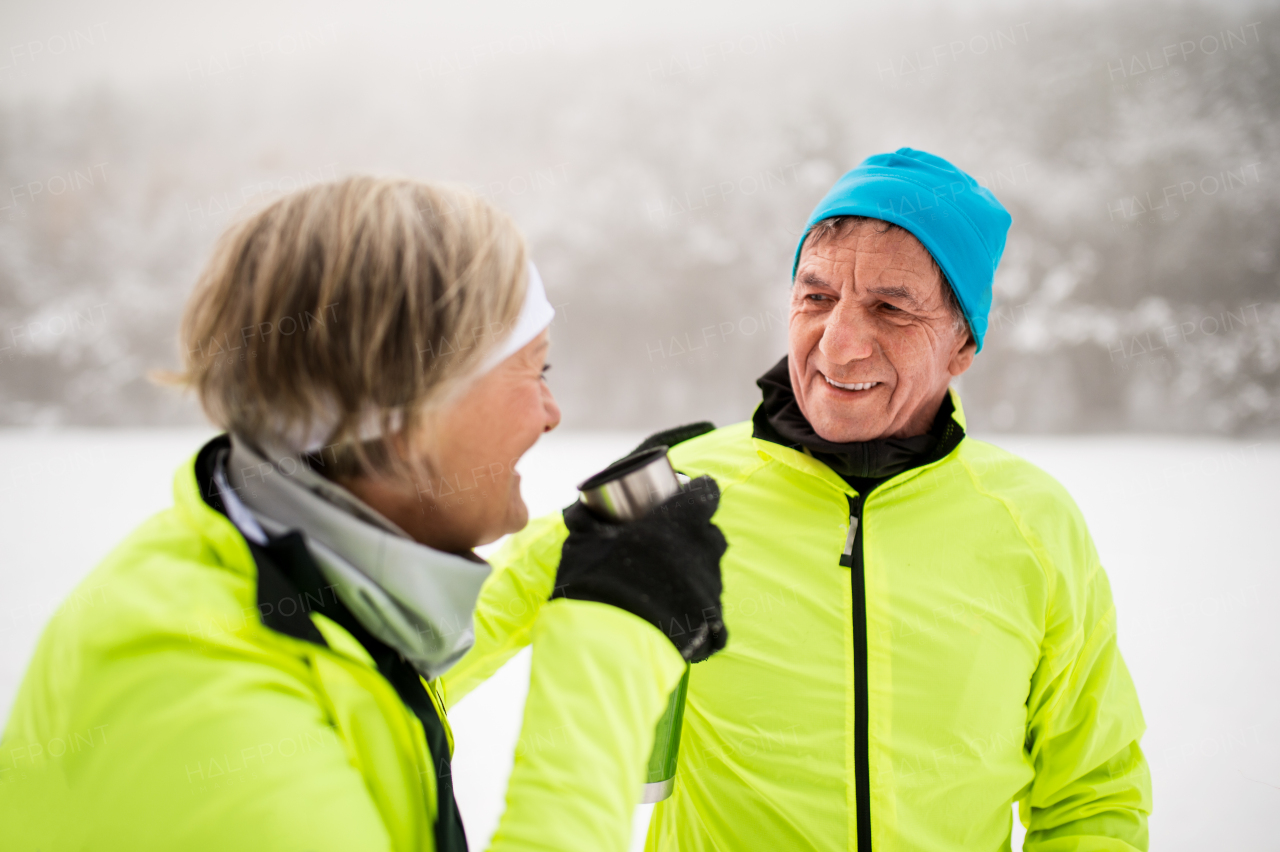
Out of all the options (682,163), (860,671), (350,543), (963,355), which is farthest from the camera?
(682,163)

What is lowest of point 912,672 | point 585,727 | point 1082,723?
point 1082,723

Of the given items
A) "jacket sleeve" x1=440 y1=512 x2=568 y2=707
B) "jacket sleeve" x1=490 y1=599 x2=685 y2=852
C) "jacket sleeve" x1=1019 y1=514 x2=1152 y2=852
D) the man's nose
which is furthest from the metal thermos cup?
"jacket sleeve" x1=1019 y1=514 x2=1152 y2=852

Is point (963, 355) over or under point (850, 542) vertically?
over

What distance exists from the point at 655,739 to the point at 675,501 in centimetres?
37

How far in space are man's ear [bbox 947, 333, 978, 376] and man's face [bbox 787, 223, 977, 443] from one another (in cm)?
5

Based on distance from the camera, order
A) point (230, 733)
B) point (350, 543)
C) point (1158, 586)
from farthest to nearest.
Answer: point (1158, 586), point (350, 543), point (230, 733)

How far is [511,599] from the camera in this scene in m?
0.98

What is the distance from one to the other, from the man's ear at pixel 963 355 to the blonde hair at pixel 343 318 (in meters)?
0.78

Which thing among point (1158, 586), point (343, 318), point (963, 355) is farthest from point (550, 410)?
point (1158, 586)

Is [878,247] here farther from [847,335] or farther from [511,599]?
[511,599]

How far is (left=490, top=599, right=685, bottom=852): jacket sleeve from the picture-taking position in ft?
1.71

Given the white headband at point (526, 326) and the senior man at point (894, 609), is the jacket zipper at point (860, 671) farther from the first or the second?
the white headband at point (526, 326)

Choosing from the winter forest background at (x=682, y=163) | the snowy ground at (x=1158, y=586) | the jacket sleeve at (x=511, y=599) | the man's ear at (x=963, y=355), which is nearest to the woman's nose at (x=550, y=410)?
the jacket sleeve at (x=511, y=599)

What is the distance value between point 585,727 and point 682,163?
6.51 metres
